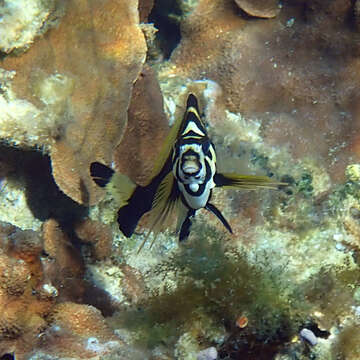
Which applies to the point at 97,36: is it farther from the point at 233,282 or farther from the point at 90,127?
the point at 233,282

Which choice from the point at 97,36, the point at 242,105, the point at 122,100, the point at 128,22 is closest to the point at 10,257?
the point at 122,100

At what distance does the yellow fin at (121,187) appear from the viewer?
2947 mm

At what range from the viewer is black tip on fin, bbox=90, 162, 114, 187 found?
2928 mm

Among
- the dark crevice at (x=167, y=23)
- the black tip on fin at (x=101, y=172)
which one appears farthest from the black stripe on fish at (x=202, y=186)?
the dark crevice at (x=167, y=23)

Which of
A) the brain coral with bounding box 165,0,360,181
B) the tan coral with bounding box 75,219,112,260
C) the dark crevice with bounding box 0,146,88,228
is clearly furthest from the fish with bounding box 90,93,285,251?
the brain coral with bounding box 165,0,360,181

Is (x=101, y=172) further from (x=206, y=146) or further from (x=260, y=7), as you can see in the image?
(x=260, y=7)

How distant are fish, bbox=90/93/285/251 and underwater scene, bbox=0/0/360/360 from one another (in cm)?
1

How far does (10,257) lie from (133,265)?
134 centimetres

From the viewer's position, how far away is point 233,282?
3.04 m

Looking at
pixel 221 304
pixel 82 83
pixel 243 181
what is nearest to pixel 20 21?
pixel 82 83

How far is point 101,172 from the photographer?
294cm

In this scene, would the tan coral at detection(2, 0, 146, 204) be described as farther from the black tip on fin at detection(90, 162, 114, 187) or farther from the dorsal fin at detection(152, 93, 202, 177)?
the dorsal fin at detection(152, 93, 202, 177)

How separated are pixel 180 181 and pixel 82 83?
5.22 ft

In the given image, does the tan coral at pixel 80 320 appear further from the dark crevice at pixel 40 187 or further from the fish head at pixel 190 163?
the fish head at pixel 190 163
